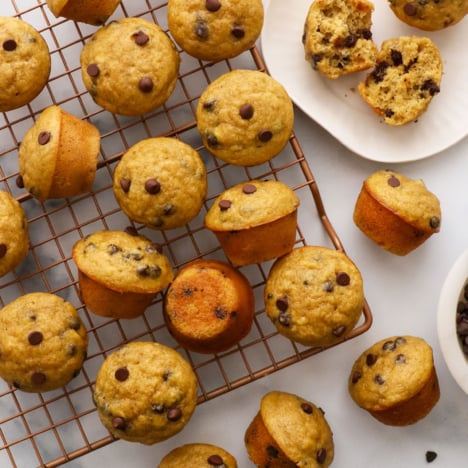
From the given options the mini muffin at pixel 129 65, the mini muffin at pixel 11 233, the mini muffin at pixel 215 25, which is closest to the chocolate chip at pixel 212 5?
the mini muffin at pixel 215 25

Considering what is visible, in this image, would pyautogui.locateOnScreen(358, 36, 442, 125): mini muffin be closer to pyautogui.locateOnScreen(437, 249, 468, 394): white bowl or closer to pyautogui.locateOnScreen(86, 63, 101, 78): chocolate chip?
pyautogui.locateOnScreen(437, 249, 468, 394): white bowl

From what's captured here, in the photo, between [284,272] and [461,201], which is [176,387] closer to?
[284,272]

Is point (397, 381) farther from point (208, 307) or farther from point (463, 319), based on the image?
point (208, 307)

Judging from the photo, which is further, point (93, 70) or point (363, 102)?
point (363, 102)

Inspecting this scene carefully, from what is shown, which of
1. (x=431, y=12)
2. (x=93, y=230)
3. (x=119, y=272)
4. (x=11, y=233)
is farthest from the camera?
(x=93, y=230)

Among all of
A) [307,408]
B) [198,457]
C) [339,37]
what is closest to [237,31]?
[339,37]

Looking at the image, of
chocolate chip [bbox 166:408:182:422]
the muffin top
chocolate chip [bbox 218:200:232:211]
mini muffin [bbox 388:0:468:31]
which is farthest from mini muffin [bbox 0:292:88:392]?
mini muffin [bbox 388:0:468:31]

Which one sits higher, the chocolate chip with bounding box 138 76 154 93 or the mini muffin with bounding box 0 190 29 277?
the chocolate chip with bounding box 138 76 154 93
